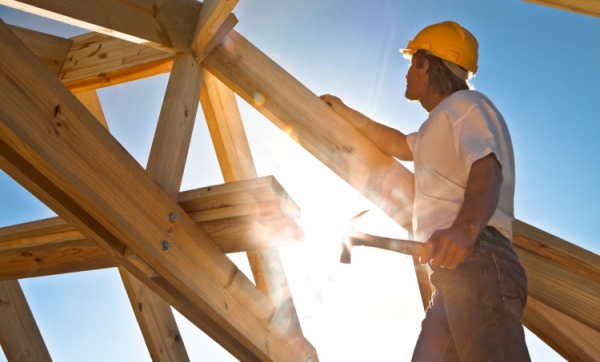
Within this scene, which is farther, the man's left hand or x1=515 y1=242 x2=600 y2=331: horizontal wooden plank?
x1=515 y1=242 x2=600 y2=331: horizontal wooden plank

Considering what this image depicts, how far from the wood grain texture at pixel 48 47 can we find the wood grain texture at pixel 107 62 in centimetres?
3

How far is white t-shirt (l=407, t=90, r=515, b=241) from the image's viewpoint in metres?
1.61

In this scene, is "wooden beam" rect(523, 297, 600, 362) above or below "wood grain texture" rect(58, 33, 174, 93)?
below

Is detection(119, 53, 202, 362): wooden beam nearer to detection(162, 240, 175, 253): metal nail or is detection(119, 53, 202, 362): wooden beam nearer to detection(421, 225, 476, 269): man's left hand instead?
detection(162, 240, 175, 253): metal nail

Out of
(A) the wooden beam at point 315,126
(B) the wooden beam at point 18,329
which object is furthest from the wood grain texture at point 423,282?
(B) the wooden beam at point 18,329

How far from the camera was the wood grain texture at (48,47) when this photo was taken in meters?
3.13

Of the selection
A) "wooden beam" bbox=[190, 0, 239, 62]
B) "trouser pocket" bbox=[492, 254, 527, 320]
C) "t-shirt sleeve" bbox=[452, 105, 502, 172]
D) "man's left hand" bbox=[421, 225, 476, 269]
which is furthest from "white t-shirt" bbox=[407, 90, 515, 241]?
"wooden beam" bbox=[190, 0, 239, 62]

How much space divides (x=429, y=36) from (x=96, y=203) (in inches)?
47.1

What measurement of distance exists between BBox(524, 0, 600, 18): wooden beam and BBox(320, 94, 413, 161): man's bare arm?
0.66 meters

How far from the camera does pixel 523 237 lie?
1.90m

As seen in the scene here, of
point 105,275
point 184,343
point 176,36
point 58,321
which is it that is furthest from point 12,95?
point 58,321

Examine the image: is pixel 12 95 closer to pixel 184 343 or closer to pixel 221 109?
pixel 221 109

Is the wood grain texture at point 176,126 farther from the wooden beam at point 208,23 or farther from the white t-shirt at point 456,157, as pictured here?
Answer: the white t-shirt at point 456,157

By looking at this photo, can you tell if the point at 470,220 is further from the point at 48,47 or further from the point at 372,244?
the point at 48,47
